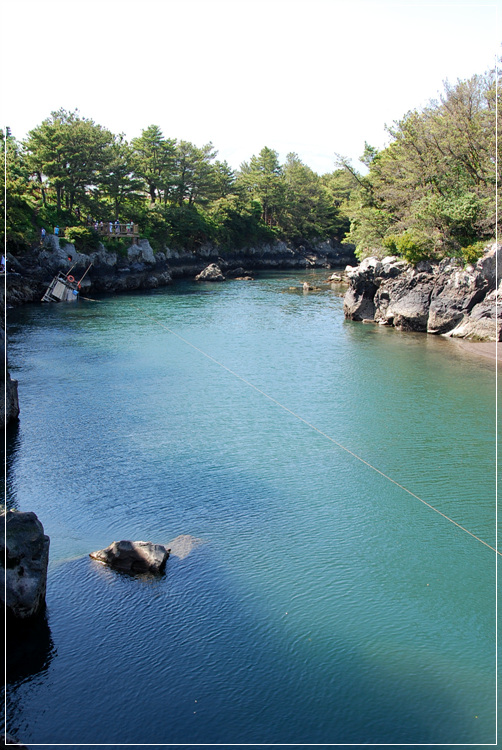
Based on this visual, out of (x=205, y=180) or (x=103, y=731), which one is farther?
(x=205, y=180)

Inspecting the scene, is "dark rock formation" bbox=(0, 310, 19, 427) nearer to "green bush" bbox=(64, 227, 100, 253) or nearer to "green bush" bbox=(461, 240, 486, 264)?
"green bush" bbox=(461, 240, 486, 264)

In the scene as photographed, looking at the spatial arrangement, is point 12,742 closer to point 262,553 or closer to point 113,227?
point 262,553

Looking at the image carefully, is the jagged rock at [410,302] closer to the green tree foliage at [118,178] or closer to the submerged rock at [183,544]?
the submerged rock at [183,544]

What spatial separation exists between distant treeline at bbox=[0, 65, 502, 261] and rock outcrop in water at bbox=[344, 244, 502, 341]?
123 centimetres

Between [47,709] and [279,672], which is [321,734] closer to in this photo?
[279,672]

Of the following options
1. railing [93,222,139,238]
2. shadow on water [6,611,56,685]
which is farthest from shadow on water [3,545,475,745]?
railing [93,222,139,238]

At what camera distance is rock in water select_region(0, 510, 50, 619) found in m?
11.1

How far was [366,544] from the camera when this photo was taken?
1438 centimetres

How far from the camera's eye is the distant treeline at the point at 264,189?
3772 cm

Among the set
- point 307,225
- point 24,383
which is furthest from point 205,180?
point 24,383

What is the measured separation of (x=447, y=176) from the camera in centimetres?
3953

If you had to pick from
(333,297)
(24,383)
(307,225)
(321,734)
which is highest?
(307,225)

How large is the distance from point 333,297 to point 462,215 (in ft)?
63.4

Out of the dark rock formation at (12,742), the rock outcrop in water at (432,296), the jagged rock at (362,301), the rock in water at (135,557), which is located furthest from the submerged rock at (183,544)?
the jagged rock at (362,301)
